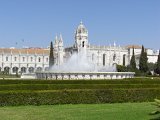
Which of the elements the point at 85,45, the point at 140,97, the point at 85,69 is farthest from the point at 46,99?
the point at 85,45

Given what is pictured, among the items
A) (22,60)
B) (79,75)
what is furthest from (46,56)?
(79,75)

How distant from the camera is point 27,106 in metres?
17.5

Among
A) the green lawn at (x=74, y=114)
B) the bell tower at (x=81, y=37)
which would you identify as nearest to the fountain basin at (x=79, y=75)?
the green lawn at (x=74, y=114)

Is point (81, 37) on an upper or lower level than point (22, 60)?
upper

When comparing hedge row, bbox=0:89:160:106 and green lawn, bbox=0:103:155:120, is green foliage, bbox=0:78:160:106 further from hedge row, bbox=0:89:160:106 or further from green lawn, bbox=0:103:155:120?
green lawn, bbox=0:103:155:120

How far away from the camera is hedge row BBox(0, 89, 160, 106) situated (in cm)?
1780

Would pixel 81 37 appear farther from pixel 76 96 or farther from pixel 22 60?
pixel 76 96

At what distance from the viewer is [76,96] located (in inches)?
734

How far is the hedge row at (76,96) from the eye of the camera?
58.4 feet

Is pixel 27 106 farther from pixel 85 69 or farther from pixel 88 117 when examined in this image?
pixel 85 69

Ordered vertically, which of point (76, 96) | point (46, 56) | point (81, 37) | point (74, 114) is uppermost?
point (81, 37)

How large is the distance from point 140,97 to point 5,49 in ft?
308

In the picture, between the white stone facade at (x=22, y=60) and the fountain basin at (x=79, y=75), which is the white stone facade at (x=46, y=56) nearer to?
the white stone facade at (x=22, y=60)

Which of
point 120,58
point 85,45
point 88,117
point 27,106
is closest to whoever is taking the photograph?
point 88,117
